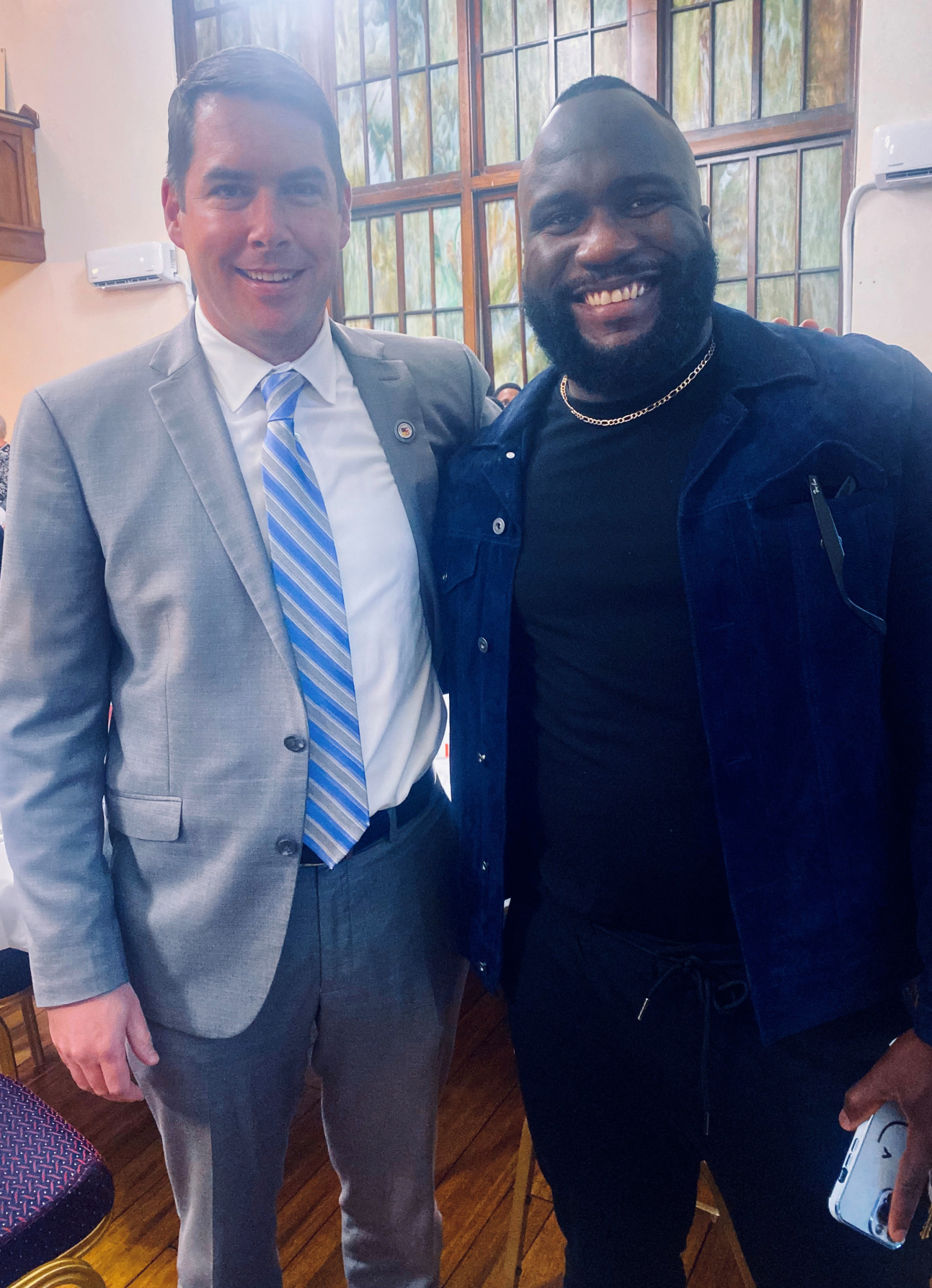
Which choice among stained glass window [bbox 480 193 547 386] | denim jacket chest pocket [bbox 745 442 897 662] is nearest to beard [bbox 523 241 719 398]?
denim jacket chest pocket [bbox 745 442 897 662]

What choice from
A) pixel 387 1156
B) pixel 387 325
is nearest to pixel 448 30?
pixel 387 325

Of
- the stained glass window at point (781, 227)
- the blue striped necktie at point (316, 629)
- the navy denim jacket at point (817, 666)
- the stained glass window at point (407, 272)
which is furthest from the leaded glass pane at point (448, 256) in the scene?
the navy denim jacket at point (817, 666)

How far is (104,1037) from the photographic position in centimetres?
114

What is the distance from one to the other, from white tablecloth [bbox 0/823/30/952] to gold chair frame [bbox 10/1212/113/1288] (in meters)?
0.62

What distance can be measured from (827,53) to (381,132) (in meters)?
2.34

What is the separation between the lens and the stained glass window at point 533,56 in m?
4.58

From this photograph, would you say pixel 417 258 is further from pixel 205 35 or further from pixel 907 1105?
pixel 907 1105

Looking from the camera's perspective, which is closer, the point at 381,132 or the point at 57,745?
the point at 57,745

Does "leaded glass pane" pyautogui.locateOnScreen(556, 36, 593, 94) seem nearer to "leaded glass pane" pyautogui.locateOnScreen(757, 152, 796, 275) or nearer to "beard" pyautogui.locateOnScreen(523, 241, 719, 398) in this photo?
"leaded glass pane" pyautogui.locateOnScreen(757, 152, 796, 275)

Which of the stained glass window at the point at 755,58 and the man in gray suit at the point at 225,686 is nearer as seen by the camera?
the man in gray suit at the point at 225,686

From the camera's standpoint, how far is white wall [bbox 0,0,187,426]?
5.54 meters

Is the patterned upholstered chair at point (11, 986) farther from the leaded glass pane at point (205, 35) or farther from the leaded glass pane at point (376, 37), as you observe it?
the leaded glass pane at point (205, 35)

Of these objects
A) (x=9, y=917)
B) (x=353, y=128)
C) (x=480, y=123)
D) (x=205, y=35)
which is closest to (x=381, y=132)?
(x=353, y=128)

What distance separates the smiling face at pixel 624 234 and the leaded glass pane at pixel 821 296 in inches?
142
